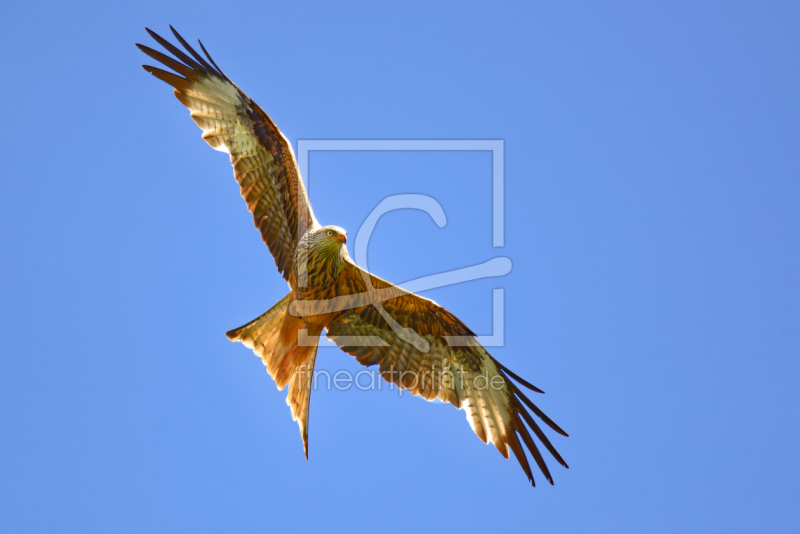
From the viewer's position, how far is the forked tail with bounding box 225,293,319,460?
741cm

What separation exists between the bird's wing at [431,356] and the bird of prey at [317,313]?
0.01 metres

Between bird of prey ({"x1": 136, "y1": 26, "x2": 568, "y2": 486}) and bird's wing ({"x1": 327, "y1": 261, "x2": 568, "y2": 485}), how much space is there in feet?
0.04

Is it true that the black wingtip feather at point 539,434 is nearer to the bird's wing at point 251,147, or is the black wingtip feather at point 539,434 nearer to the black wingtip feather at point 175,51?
the bird's wing at point 251,147

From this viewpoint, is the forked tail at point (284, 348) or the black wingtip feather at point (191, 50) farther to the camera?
the forked tail at point (284, 348)

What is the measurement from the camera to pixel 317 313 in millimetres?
7633

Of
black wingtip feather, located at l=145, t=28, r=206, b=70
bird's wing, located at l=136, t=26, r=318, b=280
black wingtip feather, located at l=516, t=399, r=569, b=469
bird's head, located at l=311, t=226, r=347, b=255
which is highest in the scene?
black wingtip feather, located at l=145, t=28, r=206, b=70

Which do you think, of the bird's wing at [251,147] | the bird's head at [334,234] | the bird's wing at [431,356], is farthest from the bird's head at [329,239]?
the bird's wing at [431,356]

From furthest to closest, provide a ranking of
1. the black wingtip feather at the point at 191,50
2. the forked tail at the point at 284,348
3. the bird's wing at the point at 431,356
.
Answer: the bird's wing at the point at 431,356 → the forked tail at the point at 284,348 → the black wingtip feather at the point at 191,50

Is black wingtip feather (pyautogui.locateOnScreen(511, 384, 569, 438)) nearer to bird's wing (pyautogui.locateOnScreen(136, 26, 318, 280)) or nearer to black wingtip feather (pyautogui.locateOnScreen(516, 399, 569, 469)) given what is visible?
black wingtip feather (pyautogui.locateOnScreen(516, 399, 569, 469))

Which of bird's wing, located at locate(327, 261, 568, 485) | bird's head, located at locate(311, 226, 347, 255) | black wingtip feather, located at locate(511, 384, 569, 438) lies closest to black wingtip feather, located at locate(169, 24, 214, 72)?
bird's head, located at locate(311, 226, 347, 255)

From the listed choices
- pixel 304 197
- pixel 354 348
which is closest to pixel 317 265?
pixel 304 197

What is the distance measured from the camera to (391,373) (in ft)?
26.2

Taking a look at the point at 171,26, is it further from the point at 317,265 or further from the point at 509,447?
the point at 509,447

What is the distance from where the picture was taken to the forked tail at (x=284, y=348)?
741cm
